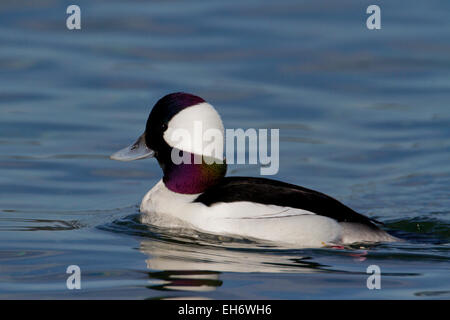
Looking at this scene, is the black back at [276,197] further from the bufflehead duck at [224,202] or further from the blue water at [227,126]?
the blue water at [227,126]

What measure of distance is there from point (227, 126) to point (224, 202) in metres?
4.63

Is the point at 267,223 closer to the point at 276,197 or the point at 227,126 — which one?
the point at 276,197

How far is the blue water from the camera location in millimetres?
9172

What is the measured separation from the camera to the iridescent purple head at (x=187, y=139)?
10.2m

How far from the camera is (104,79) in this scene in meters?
16.3

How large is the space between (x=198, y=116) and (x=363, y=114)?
554 cm

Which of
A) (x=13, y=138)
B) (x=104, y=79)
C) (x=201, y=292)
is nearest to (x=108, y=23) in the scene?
(x=104, y=79)

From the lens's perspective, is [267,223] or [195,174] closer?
[267,223]

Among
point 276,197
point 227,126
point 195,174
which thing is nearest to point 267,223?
point 276,197

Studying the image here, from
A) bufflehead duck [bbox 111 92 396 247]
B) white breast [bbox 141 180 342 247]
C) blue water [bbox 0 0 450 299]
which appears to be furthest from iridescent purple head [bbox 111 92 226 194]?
blue water [bbox 0 0 450 299]

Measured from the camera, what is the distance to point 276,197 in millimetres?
9992

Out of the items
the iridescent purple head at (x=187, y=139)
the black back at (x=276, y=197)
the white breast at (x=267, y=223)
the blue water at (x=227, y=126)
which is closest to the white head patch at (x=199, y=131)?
the iridescent purple head at (x=187, y=139)

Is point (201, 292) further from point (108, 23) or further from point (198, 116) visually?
point (108, 23)

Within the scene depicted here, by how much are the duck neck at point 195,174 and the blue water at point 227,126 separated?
0.47 meters
